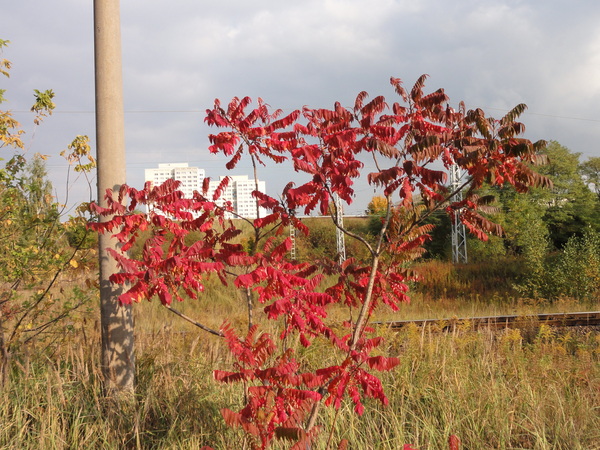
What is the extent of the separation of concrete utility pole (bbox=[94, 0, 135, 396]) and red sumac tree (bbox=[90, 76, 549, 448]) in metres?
0.79

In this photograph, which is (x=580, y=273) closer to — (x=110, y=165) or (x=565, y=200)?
(x=110, y=165)

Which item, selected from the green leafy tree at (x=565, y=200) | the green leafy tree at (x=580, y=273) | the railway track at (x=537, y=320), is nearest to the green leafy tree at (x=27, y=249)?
the railway track at (x=537, y=320)

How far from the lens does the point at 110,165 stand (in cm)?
452

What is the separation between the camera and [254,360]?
10.7 feet

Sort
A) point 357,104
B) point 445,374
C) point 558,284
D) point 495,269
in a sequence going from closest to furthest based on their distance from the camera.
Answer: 1. point 357,104
2. point 445,374
3. point 558,284
4. point 495,269

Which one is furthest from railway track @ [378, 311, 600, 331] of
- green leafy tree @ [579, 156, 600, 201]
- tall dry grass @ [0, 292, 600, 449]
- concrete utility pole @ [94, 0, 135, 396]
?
green leafy tree @ [579, 156, 600, 201]

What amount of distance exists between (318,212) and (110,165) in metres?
2.17

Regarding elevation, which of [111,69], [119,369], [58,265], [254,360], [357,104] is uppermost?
[111,69]

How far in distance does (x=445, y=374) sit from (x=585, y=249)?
10506mm

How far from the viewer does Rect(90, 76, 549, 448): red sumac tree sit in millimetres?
3033

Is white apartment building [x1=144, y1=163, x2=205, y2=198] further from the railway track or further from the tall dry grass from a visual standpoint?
the railway track

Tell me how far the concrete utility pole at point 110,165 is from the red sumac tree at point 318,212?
0.79m

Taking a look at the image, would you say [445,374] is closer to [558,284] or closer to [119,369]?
[119,369]

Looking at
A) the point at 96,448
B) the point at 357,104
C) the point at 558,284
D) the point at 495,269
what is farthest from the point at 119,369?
the point at 495,269
